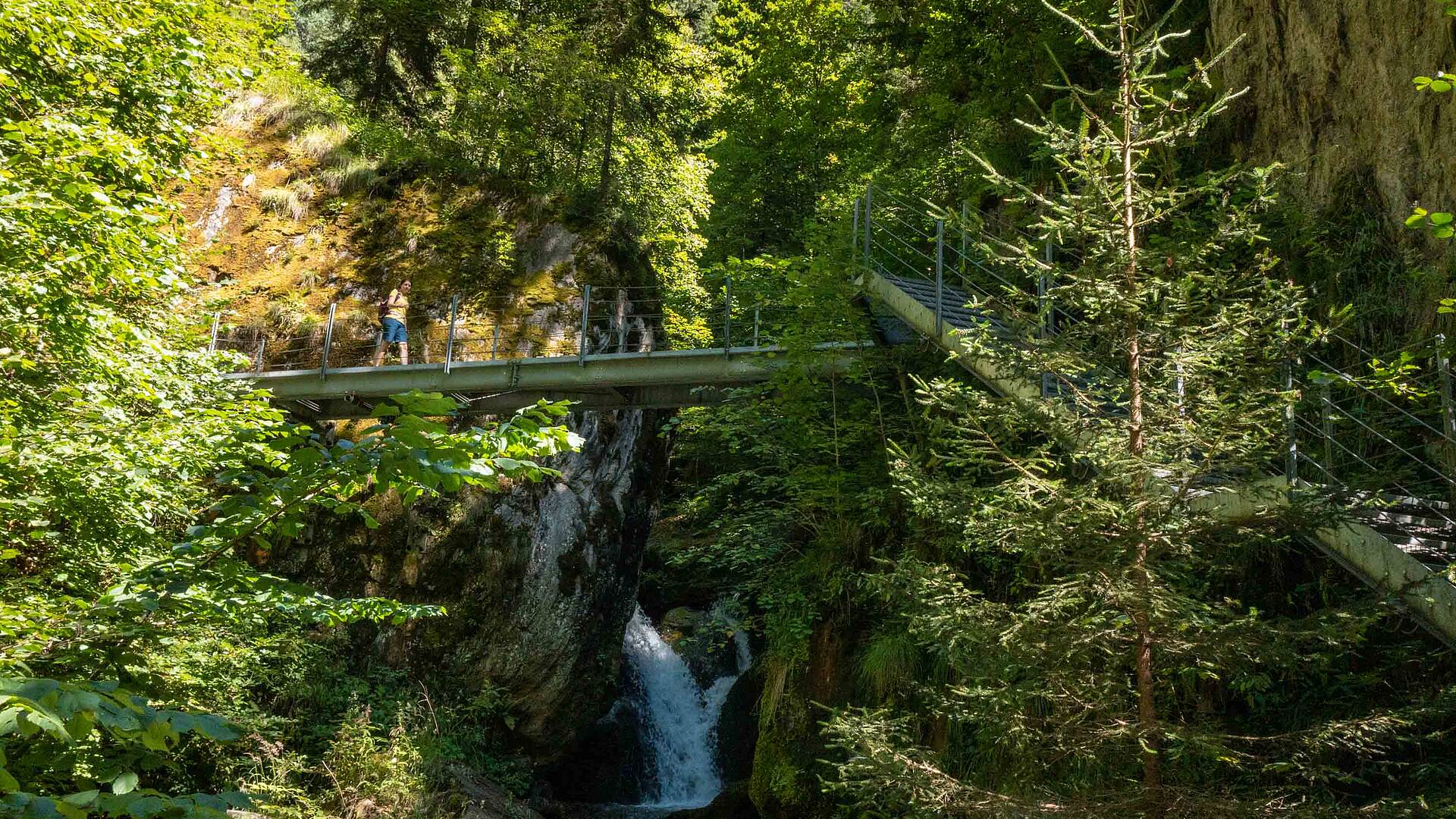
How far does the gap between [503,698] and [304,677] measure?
249cm

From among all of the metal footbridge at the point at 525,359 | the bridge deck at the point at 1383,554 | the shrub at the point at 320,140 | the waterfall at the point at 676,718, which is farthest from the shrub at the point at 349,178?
the bridge deck at the point at 1383,554

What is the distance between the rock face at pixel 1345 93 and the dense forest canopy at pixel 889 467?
10 centimetres

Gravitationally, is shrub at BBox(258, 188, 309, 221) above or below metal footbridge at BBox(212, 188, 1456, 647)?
above

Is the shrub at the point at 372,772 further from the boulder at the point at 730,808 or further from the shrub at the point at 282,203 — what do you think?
the shrub at the point at 282,203

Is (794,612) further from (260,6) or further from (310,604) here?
(260,6)

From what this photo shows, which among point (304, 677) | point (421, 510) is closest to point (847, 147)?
point (421, 510)

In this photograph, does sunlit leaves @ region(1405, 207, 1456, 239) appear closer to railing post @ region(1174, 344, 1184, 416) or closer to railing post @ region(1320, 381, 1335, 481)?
railing post @ region(1174, 344, 1184, 416)

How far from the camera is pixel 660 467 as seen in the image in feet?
51.2

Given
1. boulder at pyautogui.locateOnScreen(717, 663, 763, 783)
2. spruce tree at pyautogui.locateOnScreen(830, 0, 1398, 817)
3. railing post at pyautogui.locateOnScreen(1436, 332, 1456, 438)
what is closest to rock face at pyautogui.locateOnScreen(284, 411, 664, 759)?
boulder at pyautogui.locateOnScreen(717, 663, 763, 783)

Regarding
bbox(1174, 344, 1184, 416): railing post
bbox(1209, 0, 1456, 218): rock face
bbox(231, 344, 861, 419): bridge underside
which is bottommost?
bbox(1174, 344, 1184, 416): railing post

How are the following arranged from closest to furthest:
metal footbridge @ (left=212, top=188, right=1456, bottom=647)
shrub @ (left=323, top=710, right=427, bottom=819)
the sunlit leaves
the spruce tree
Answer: the sunlit leaves < the spruce tree < metal footbridge @ (left=212, top=188, right=1456, bottom=647) < shrub @ (left=323, top=710, right=427, bottom=819)

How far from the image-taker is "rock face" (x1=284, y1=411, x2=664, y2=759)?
11.6m

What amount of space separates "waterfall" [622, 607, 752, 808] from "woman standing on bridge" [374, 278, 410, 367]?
6.05m

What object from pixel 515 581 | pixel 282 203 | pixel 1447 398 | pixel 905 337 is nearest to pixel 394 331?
pixel 515 581
